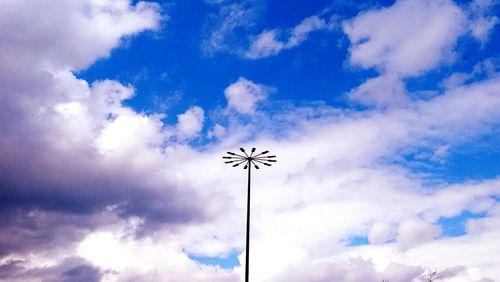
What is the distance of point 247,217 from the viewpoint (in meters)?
16.6

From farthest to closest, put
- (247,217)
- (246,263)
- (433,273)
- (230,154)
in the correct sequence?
1. (433,273)
2. (230,154)
3. (247,217)
4. (246,263)

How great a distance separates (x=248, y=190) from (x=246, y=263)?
4.01m

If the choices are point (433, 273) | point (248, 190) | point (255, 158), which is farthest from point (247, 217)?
point (433, 273)

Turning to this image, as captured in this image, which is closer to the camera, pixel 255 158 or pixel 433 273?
pixel 255 158

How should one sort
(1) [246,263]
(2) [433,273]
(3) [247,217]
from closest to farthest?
(1) [246,263], (3) [247,217], (2) [433,273]

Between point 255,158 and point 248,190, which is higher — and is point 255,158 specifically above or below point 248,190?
above

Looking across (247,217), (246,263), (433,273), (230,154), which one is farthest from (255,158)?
(433,273)

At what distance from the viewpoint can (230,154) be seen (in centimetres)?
1823

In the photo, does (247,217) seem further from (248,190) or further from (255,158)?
(255,158)

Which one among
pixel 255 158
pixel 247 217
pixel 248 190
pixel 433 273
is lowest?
pixel 433 273

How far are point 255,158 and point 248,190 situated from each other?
2054 mm

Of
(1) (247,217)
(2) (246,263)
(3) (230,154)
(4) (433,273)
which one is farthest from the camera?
(4) (433,273)

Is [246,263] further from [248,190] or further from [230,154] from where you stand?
[230,154]

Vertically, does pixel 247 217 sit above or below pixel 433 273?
above
